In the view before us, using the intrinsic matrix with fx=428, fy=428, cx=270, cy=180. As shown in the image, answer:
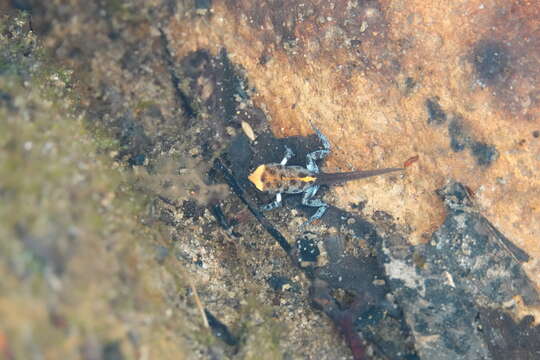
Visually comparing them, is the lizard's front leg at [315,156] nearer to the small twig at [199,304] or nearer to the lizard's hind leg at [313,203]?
the lizard's hind leg at [313,203]

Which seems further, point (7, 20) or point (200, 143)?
point (200, 143)

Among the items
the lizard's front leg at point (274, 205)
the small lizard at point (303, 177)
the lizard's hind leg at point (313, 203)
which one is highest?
the small lizard at point (303, 177)

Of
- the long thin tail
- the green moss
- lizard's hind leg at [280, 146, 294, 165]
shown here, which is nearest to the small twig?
the green moss

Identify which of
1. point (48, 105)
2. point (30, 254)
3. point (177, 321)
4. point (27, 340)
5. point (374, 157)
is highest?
point (374, 157)

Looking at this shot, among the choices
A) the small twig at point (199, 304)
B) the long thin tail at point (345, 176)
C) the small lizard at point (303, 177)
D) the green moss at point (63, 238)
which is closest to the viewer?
the green moss at point (63, 238)

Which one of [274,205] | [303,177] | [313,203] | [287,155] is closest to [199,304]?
[274,205]

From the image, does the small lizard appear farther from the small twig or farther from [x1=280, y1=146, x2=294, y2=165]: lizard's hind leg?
the small twig

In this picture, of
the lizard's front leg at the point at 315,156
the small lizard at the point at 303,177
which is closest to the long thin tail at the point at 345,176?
the small lizard at the point at 303,177

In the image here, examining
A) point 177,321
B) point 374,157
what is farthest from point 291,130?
point 177,321

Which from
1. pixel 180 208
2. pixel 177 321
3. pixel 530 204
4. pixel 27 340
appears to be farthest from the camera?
pixel 180 208

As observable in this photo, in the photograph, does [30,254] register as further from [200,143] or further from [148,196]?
[200,143]
